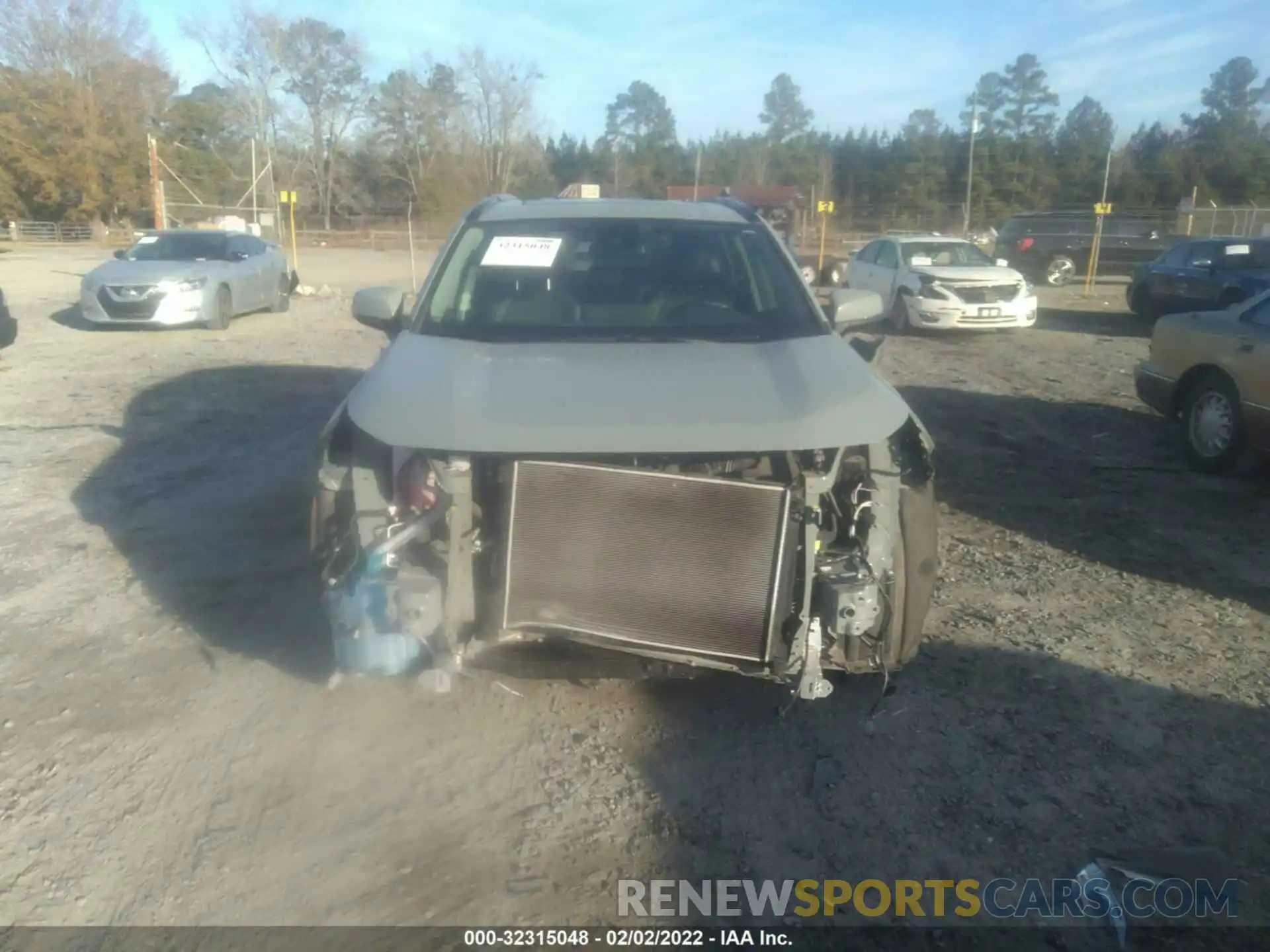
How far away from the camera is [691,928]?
2.97m

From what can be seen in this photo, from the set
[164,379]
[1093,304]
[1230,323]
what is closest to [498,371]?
[1230,323]

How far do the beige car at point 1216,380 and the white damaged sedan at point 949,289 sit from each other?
774cm

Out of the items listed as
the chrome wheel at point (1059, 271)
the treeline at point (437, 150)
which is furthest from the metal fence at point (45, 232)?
the chrome wheel at point (1059, 271)

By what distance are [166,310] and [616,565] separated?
43.6ft

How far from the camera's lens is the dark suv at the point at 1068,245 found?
25.6 meters

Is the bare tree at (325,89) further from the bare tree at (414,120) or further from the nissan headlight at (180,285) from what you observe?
the nissan headlight at (180,285)

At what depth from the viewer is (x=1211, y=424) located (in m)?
7.62

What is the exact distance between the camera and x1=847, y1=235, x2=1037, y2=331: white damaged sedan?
16031 millimetres

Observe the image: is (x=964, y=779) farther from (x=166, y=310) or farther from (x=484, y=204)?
(x=166, y=310)

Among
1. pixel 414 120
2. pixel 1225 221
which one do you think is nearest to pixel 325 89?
pixel 414 120

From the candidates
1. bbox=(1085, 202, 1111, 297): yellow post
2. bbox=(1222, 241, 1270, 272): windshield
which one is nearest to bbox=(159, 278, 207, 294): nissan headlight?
bbox=(1222, 241, 1270, 272): windshield

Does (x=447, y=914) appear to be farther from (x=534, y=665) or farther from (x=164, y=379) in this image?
(x=164, y=379)

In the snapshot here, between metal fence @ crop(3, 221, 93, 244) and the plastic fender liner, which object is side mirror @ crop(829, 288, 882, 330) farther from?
metal fence @ crop(3, 221, 93, 244)

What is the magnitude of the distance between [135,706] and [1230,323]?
24.0 feet
